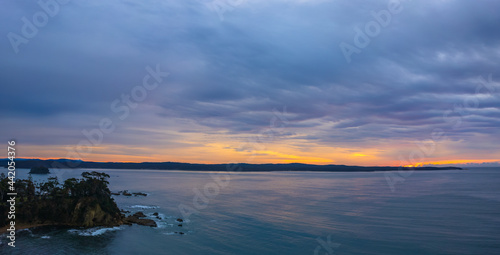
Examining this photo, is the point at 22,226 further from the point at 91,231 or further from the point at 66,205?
the point at 91,231

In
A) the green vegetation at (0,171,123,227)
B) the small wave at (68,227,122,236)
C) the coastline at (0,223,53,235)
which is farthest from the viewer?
the green vegetation at (0,171,123,227)

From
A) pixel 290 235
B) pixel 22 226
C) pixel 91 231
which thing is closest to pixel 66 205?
pixel 22 226

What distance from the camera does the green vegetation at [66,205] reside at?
47.8 metres

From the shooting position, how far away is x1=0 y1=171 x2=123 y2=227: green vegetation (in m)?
47.8

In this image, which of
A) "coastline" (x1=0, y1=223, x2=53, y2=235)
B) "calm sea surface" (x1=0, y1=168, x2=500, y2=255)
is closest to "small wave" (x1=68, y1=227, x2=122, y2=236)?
"calm sea surface" (x1=0, y1=168, x2=500, y2=255)

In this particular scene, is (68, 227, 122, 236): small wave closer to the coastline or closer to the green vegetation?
the green vegetation

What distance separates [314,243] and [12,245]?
3975 centimetres

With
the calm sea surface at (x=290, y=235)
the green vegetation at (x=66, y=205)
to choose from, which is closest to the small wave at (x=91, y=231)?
the calm sea surface at (x=290, y=235)

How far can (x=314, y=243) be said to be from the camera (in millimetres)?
42125

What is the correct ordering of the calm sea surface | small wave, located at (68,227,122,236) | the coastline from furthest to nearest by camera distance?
small wave, located at (68,227,122,236), the coastline, the calm sea surface

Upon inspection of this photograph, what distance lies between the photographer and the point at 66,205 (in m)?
49.1

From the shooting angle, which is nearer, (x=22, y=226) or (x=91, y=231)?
(x=91, y=231)

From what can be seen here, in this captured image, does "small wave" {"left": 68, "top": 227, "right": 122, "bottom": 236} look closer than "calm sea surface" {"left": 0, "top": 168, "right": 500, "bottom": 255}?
No

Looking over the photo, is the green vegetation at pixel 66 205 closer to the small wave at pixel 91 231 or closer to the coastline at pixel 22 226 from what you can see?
the coastline at pixel 22 226
